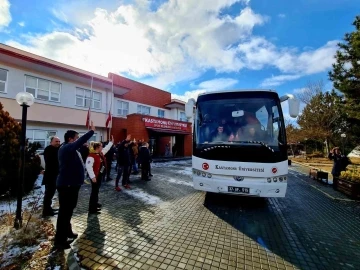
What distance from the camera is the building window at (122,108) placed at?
68.5 ft

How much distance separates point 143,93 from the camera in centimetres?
2391

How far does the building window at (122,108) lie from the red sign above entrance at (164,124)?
435 centimetres

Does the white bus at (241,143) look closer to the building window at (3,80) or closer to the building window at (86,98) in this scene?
the building window at (3,80)

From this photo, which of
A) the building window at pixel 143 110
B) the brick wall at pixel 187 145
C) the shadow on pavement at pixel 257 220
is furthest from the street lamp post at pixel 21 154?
the brick wall at pixel 187 145

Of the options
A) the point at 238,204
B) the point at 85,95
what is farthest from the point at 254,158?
the point at 85,95

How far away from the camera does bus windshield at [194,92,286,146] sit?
5.27m

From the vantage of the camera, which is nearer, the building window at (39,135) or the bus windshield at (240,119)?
the bus windshield at (240,119)

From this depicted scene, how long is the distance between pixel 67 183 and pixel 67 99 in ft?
47.7

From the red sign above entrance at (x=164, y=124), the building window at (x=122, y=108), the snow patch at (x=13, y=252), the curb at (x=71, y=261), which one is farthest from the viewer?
the building window at (x=122, y=108)

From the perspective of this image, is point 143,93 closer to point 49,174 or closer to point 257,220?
point 49,174

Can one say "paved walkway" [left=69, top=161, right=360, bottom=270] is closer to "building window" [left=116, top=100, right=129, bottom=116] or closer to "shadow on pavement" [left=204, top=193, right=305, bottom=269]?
"shadow on pavement" [left=204, top=193, right=305, bottom=269]

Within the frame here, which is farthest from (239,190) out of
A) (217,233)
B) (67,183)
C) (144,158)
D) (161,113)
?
(161,113)

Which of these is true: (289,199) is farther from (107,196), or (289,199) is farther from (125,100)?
(125,100)

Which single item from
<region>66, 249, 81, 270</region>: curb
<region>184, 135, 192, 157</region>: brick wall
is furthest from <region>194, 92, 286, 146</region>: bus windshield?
<region>184, 135, 192, 157</region>: brick wall
